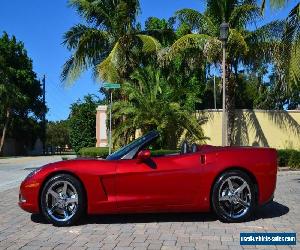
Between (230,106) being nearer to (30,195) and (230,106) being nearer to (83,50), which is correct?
(83,50)

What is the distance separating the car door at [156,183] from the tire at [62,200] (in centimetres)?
57

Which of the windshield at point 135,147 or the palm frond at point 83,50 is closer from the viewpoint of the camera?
the windshield at point 135,147

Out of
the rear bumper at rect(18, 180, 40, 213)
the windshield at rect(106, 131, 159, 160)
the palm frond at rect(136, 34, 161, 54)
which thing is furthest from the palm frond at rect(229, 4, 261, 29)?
the rear bumper at rect(18, 180, 40, 213)

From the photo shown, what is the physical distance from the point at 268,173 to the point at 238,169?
18.5 inches

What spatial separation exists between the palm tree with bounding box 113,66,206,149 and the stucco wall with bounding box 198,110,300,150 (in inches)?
57.3

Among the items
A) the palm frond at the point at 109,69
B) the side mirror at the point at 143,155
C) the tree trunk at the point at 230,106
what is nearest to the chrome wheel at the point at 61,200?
the side mirror at the point at 143,155

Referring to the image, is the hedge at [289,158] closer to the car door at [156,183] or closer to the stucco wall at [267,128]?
the stucco wall at [267,128]

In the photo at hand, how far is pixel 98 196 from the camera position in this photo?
290 inches

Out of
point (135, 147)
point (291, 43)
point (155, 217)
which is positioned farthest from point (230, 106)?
point (135, 147)

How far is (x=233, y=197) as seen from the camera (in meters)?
7.43

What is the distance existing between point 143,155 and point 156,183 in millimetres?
445

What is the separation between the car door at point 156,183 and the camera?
7.36m

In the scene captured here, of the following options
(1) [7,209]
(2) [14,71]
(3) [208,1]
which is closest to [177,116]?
(3) [208,1]

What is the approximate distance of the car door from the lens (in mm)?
7355
